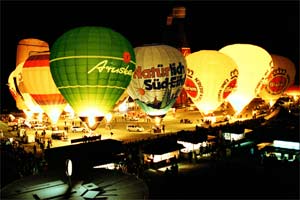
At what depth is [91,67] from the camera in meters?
14.7

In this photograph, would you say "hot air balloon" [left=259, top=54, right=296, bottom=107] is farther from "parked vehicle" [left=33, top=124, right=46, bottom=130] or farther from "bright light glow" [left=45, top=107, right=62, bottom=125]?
"parked vehicle" [left=33, top=124, right=46, bottom=130]

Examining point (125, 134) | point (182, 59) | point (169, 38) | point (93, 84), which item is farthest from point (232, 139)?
point (169, 38)

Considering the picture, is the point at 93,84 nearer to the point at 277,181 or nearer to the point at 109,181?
the point at 109,181

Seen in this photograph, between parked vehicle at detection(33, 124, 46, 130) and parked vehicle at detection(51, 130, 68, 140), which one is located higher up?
parked vehicle at detection(33, 124, 46, 130)

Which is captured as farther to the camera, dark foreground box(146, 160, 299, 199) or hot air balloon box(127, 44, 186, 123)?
hot air balloon box(127, 44, 186, 123)

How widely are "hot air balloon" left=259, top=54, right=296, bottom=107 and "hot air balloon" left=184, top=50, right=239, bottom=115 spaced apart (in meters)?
5.40

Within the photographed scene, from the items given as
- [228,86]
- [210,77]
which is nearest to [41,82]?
[210,77]

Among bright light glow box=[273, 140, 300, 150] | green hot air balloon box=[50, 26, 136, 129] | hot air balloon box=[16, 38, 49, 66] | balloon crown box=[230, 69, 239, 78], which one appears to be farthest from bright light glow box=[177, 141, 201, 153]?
hot air balloon box=[16, 38, 49, 66]

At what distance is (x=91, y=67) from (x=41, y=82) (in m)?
5.87

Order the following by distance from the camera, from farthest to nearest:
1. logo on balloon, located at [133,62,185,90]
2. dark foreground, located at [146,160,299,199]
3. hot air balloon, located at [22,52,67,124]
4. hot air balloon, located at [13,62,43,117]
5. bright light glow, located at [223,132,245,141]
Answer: hot air balloon, located at [13,62,43,117], hot air balloon, located at [22,52,67,124], bright light glow, located at [223,132,245,141], logo on balloon, located at [133,62,185,90], dark foreground, located at [146,160,299,199]

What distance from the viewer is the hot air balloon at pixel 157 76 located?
1812 centimetres

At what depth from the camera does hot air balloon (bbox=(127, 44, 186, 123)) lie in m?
18.1

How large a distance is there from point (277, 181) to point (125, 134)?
1112 centimetres

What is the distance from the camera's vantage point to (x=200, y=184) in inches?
475
